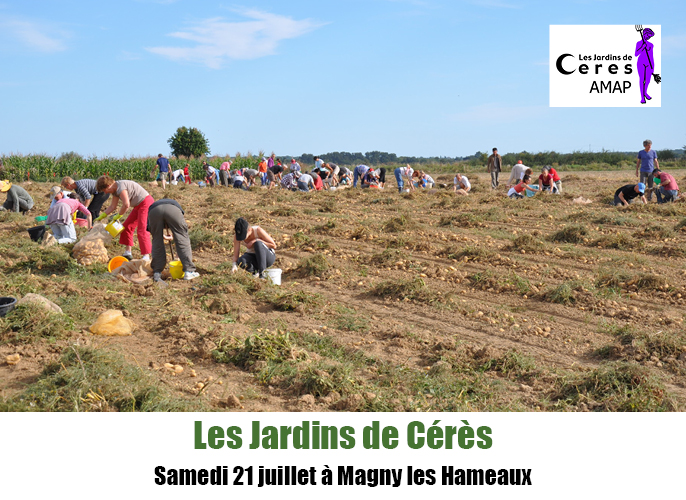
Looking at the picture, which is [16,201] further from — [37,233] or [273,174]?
[273,174]

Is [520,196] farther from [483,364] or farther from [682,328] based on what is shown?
[483,364]

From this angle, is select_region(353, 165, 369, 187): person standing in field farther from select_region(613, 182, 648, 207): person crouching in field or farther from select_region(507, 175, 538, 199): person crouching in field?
select_region(613, 182, 648, 207): person crouching in field

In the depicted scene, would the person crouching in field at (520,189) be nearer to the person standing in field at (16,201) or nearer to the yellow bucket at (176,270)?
the yellow bucket at (176,270)

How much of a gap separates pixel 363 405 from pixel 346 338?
5.33 feet

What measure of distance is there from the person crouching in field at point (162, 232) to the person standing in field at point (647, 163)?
1256cm

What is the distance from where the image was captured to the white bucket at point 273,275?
26.1 ft

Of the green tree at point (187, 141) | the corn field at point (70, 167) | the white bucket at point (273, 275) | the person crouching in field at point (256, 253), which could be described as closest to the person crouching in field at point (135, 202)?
the person crouching in field at point (256, 253)

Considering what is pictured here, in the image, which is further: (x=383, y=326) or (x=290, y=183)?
(x=290, y=183)

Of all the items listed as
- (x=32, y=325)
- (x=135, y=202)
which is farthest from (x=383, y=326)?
(x=135, y=202)

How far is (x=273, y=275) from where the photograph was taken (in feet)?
26.3

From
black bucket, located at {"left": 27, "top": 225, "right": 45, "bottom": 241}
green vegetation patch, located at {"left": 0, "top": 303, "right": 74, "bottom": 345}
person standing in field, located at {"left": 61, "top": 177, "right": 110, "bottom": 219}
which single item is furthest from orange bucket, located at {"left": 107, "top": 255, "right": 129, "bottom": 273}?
person standing in field, located at {"left": 61, "top": 177, "right": 110, "bottom": 219}

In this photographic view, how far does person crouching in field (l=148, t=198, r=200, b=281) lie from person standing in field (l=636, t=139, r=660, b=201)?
12.6m

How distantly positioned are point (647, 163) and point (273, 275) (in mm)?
11934

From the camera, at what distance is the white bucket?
7961mm
